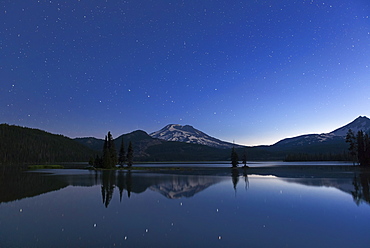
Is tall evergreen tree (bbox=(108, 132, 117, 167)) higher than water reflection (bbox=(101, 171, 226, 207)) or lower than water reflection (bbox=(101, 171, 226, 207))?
higher

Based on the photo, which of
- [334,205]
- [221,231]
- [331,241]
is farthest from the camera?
[334,205]

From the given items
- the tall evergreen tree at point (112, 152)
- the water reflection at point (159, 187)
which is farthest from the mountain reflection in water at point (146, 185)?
the tall evergreen tree at point (112, 152)

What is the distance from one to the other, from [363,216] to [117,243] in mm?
16825

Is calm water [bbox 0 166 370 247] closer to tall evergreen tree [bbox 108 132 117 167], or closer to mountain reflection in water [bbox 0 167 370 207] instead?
mountain reflection in water [bbox 0 167 370 207]

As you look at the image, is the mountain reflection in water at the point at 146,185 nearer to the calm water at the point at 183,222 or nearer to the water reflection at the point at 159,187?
the water reflection at the point at 159,187

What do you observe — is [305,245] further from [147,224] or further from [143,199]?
[143,199]

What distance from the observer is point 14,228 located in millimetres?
15516

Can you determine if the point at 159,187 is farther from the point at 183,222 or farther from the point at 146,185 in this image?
the point at 183,222

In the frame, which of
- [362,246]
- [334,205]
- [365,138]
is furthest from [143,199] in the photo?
[365,138]

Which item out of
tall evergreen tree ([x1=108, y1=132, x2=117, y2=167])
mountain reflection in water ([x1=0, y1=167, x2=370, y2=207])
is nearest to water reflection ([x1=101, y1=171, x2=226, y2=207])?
mountain reflection in water ([x1=0, y1=167, x2=370, y2=207])

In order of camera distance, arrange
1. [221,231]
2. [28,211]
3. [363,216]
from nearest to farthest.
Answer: [221,231] → [363,216] → [28,211]

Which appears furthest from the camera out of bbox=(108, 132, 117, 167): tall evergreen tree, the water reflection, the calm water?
bbox=(108, 132, 117, 167): tall evergreen tree

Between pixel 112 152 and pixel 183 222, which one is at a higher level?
pixel 112 152

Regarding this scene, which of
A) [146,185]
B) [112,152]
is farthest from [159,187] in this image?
[112,152]
